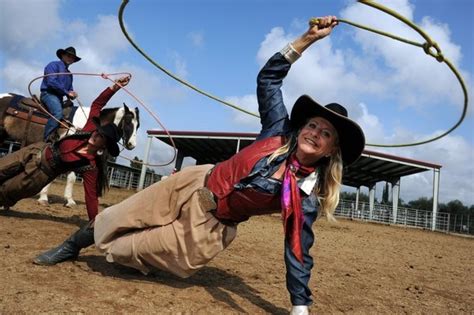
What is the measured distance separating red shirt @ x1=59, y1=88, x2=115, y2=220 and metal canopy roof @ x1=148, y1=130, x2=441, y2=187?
14.0 meters

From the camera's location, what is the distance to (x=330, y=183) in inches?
115

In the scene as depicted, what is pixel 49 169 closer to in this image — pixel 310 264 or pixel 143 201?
pixel 143 201

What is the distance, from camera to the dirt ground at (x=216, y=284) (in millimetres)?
2619

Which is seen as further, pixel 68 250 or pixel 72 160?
pixel 72 160

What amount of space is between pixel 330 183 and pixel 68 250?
2.23m

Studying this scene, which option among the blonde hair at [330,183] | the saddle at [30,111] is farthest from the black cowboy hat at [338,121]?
the saddle at [30,111]

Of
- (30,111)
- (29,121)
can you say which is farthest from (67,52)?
(29,121)

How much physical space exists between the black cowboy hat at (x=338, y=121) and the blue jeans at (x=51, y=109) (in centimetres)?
532

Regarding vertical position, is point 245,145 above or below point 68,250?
above

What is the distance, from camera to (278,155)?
9.22ft

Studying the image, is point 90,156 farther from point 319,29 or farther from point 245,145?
point 245,145

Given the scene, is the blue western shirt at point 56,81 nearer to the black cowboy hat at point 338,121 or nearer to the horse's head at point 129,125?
the horse's head at point 129,125

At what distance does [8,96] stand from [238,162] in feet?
22.0

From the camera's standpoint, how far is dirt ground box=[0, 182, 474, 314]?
Result: 8.59 ft
